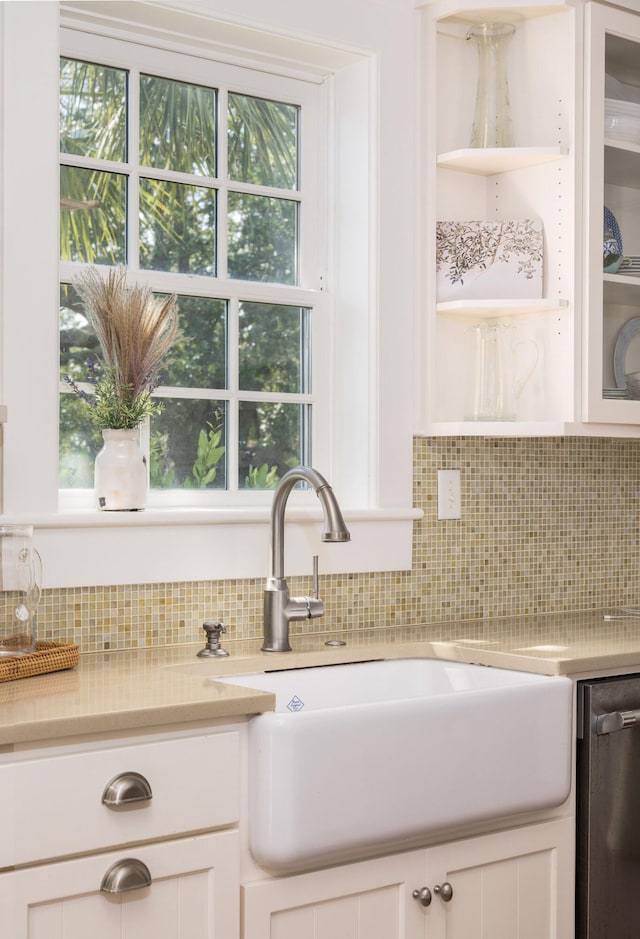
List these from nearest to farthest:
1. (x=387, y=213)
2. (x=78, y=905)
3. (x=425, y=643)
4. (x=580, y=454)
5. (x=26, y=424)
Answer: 1. (x=78, y=905)
2. (x=26, y=424)
3. (x=425, y=643)
4. (x=387, y=213)
5. (x=580, y=454)

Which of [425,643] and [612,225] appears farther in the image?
[612,225]

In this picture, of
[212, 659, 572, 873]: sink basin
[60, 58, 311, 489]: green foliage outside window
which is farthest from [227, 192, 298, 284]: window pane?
[212, 659, 572, 873]: sink basin

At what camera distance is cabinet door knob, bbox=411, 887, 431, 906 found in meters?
1.87

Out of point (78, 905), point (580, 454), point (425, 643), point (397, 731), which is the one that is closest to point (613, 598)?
point (580, 454)

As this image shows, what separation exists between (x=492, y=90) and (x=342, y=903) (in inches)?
72.5

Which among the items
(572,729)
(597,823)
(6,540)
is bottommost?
(597,823)

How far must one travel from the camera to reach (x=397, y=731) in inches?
70.2

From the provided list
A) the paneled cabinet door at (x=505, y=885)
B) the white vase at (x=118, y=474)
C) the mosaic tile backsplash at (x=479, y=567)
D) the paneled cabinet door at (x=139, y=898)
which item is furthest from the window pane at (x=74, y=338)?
the paneled cabinet door at (x=505, y=885)

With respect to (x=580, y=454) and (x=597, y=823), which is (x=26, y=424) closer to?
(x=597, y=823)

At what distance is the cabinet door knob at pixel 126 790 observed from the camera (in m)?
1.55

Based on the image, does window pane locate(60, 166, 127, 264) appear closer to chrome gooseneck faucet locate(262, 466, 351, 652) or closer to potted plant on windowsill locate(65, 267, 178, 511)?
potted plant on windowsill locate(65, 267, 178, 511)

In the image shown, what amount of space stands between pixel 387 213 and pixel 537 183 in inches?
14.6

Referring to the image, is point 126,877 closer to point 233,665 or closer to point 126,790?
point 126,790

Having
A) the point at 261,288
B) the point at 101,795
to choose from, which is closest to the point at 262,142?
the point at 261,288
